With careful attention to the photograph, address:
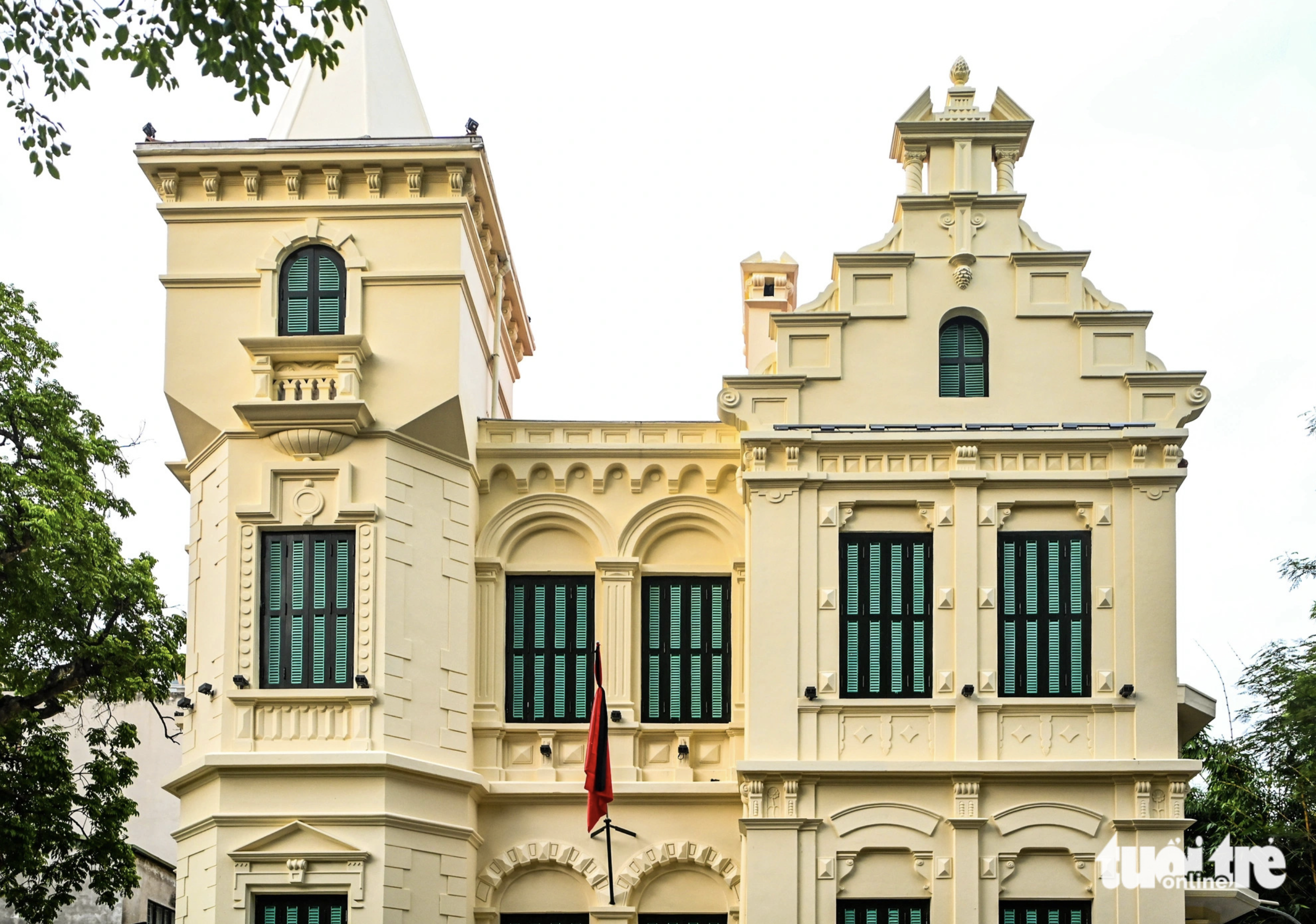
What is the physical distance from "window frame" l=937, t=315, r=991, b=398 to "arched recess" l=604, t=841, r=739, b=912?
7.56m

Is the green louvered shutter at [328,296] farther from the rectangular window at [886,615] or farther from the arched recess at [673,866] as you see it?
the arched recess at [673,866]

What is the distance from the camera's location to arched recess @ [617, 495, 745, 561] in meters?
28.5

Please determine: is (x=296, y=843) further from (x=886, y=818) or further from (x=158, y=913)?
(x=158, y=913)

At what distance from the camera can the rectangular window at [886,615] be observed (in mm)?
26359

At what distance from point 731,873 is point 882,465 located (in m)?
6.38

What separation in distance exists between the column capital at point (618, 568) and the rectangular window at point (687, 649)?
35cm

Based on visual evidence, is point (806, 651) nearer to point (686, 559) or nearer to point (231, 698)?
point (686, 559)

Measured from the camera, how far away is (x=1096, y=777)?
84.3 feet

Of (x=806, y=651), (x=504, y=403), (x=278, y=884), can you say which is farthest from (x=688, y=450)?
(x=278, y=884)

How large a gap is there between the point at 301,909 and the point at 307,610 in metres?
4.11

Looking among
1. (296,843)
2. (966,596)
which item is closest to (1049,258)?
(966,596)

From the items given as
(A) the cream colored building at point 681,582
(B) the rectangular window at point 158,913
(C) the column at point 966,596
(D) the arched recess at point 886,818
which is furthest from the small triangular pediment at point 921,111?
(B) the rectangular window at point 158,913

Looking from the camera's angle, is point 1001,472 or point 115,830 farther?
point 115,830

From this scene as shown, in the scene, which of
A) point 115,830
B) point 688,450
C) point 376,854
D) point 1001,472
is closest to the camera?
point 376,854
